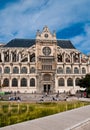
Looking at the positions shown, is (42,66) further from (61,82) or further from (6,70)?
(6,70)

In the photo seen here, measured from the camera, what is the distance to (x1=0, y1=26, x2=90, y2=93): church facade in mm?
77250

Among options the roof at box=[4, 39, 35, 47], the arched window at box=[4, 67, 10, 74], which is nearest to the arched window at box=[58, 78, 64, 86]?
the arched window at box=[4, 67, 10, 74]

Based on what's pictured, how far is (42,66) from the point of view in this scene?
79625 millimetres

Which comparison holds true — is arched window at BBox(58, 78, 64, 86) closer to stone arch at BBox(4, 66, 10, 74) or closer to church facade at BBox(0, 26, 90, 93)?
church facade at BBox(0, 26, 90, 93)

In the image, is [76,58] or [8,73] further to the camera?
[76,58]

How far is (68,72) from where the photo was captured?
265 feet

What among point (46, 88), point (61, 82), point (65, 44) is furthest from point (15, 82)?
point (65, 44)

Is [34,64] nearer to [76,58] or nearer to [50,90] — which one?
[50,90]

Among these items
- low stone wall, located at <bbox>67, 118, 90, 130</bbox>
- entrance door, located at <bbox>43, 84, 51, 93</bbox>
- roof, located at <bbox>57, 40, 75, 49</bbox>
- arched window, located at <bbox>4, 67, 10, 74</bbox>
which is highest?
roof, located at <bbox>57, 40, 75, 49</bbox>

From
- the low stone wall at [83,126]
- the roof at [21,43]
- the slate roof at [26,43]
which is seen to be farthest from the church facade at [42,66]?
the low stone wall at [83,126]

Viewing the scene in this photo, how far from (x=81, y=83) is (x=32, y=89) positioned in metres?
17.7

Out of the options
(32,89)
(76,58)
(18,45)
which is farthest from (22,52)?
(76,58)

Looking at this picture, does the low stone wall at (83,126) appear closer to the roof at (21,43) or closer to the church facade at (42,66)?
the church facade at (42,66)

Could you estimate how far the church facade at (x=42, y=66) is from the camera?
77.2 m
